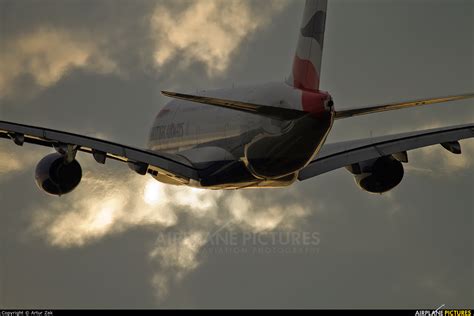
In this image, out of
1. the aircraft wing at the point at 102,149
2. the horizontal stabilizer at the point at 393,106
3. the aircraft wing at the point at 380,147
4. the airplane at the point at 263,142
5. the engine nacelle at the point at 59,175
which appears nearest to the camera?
the horizontal stabilizer at the point at 393,106

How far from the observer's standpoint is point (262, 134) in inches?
1369

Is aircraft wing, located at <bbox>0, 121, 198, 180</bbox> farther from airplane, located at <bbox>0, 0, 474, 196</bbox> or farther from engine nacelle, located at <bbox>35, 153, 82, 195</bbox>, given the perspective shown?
engine nacelle, located at <bbox>35, 153, 82, 195</bbox>

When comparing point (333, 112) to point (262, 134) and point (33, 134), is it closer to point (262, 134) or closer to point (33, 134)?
point (262, 134)

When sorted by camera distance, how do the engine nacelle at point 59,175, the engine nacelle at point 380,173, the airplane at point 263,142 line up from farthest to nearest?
the engine nacelle at point 380,173 < the engine nacelle at point 59,175 < the airplane at point 263,142

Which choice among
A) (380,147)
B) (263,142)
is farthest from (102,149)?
(380,147)

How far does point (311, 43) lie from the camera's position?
34.4 meters

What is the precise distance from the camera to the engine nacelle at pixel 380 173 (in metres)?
39.9

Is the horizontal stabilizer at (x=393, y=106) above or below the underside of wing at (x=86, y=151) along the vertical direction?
below

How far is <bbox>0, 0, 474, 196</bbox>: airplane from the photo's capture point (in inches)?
1283

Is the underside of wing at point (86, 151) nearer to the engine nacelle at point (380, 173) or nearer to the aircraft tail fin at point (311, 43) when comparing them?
the aircraft tail fin at point (311, 43)

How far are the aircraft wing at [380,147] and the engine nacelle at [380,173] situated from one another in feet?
3.08

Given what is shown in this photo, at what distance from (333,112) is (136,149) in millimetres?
7796

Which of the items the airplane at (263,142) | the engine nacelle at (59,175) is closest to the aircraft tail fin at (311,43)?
the airplane at (263,142)

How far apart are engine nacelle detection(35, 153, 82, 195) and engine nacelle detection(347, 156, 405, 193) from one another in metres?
10.4
